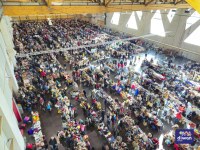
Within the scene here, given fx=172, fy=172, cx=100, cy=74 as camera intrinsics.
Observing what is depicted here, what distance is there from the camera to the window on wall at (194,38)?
71.5ft

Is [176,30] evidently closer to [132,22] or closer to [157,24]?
[157,24]

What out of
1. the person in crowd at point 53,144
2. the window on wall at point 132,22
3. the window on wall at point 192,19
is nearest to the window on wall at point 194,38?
the window on wall at point 192,19

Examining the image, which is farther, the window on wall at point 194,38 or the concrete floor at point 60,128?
the window on wall at point 194,38

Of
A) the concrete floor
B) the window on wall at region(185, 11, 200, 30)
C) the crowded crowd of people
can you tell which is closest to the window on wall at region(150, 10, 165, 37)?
the window on wall at region(185, 11, 200, 30)

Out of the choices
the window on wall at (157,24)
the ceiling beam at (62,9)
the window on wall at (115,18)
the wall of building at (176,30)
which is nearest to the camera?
the ceiling beam at (62,9)

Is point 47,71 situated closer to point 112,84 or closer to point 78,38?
point 112,84

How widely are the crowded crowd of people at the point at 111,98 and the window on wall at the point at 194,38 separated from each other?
2.81 metres

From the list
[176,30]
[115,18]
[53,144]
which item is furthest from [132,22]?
[53,144]

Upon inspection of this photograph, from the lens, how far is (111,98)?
14500mm

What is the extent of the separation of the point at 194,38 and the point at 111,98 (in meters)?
15.2

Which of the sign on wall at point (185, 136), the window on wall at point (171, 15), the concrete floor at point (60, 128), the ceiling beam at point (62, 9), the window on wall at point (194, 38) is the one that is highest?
the ceiling beam at point (62, 9)

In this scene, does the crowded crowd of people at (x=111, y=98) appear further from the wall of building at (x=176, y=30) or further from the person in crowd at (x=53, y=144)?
the wall of building at (x=176, y=30)

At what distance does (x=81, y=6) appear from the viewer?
43.6 feet

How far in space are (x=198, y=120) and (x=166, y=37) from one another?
16106 mm
